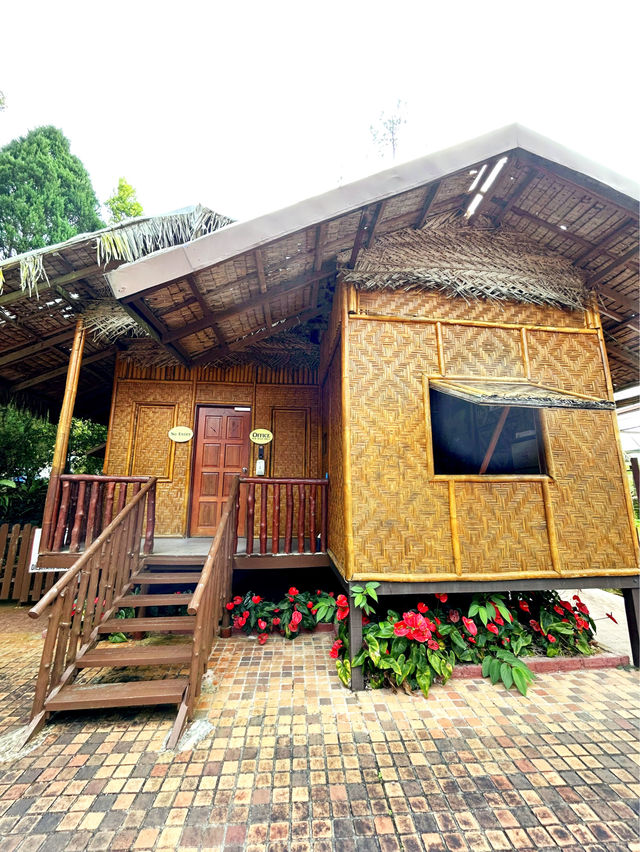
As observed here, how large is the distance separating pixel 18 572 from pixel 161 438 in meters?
2.80

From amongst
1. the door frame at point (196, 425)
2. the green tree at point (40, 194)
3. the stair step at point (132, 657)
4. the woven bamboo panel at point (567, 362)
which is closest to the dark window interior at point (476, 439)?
the woven bamboo panel at point (567, 362)

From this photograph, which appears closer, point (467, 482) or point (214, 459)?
point (467, 482)

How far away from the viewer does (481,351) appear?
3.49 m

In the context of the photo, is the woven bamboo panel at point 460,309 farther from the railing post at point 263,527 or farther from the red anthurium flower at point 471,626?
the red anthurium flower at point 471,626

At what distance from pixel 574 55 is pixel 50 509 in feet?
26.3

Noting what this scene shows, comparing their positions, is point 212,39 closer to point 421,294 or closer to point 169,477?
point 421,294

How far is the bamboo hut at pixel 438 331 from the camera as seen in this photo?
9.61 feet

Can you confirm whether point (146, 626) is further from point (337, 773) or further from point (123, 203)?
point (123, 203)

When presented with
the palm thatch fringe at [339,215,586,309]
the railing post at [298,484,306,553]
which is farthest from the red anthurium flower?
the palm thatch fringe at [339,215,586,309]

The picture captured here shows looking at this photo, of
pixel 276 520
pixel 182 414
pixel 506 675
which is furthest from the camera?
pixel 182 414

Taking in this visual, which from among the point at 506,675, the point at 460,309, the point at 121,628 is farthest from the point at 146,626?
the point at 460,309

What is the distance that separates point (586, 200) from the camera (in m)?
3.29

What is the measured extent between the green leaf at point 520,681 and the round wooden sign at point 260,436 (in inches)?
155

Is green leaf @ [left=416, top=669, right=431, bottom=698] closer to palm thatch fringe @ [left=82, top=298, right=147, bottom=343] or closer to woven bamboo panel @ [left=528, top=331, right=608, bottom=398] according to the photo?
woven bamboo panel @ [left=528, top=331, right=608, bottom=398]
